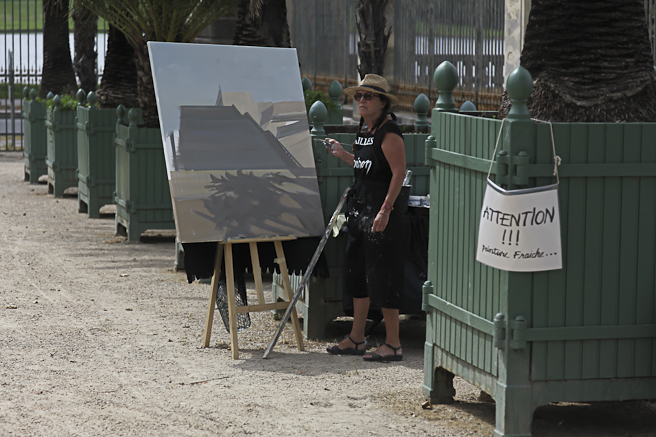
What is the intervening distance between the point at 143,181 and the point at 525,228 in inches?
290

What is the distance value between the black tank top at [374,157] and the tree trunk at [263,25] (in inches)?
179

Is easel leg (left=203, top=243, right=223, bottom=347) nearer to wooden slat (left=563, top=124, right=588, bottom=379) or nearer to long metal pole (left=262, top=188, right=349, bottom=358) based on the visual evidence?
long metal pole (left=262, top=188, right=349, bottom=358)

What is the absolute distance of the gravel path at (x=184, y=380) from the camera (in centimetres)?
474

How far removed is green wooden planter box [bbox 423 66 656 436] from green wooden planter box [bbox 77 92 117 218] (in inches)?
356

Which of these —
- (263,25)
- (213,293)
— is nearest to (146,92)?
(263,25)

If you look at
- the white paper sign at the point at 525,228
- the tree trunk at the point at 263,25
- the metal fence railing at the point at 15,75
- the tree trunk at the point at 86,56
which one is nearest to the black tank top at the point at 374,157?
the white paper sign at the point at 525,228

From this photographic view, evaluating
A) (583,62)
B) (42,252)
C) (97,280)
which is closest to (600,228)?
(583,62)

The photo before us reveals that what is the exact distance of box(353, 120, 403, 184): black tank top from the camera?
229 inches

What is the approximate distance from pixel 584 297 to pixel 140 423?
2.37 metres

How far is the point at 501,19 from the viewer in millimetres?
11750

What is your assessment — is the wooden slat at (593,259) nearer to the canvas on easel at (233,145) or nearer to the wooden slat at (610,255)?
the wooden slat at (610,255)

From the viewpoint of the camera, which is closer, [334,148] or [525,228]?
[525,228]

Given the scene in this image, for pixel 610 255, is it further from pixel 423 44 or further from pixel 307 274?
pixel 423 44

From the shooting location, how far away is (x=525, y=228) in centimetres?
417
